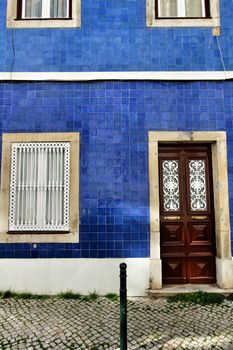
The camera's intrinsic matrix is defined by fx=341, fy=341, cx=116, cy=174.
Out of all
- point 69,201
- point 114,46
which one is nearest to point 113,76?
point 114,46

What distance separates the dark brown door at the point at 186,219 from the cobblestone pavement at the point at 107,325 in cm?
76

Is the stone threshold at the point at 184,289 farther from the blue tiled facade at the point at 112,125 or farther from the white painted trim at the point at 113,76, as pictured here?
the white painted trim at the point at 113,76

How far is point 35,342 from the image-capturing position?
12.4 feet

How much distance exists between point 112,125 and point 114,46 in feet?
4.54

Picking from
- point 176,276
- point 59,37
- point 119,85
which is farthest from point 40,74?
point 176,276

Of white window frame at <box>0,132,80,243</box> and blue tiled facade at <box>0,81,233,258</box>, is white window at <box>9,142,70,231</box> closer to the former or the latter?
white window frame at <box>0,132,80,243</box>

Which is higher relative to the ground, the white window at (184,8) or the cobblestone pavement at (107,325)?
the white window at (184,8)

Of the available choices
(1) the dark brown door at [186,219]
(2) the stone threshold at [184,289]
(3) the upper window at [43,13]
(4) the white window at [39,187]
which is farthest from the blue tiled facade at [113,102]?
(2) the stone threshold at [184,289]

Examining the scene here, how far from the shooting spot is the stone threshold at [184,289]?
521 centimetres

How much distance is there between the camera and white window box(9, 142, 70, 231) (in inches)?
218

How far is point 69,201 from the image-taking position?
217 inches

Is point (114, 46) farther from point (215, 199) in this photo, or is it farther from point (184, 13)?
point (215, 199)

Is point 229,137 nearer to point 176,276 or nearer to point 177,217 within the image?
point 177,217

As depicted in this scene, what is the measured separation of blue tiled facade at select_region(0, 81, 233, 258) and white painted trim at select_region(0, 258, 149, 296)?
7.3 inches
